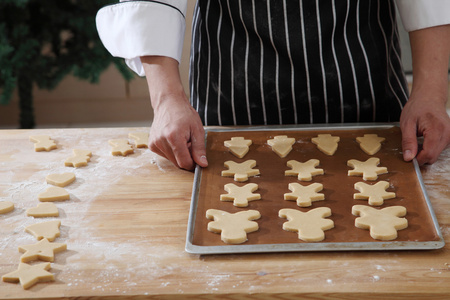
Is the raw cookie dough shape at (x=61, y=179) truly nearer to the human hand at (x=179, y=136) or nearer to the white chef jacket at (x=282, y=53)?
the human hand at (x=179, y=136)

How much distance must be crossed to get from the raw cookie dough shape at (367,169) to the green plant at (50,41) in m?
2.11

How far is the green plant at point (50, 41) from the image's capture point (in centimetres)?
297

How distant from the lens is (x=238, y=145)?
134cm

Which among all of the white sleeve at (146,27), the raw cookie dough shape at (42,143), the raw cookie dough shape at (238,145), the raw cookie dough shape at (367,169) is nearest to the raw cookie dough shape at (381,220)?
the raw cookie dough shape at (367,169)

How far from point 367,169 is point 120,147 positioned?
638mm

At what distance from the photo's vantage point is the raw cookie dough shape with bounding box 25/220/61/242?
101cm

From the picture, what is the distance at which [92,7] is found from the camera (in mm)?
3018

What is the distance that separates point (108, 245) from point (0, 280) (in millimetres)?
191

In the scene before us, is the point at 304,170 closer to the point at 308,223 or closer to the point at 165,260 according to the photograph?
the point at 308,223

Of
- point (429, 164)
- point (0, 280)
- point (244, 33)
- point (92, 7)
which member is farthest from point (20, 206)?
point (92, 7)

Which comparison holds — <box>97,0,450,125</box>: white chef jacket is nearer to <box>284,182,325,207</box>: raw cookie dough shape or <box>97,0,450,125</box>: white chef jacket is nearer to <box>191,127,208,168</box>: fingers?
<box>191,127,208,168</box>: fingers

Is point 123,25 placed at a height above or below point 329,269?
above

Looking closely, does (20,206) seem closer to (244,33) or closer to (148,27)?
(148,27)

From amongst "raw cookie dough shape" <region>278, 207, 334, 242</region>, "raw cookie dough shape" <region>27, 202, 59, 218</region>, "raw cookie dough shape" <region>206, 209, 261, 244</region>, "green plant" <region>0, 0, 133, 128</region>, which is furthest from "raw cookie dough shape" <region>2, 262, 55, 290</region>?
"green plant" <region>0, 0, 133, 128</region>
